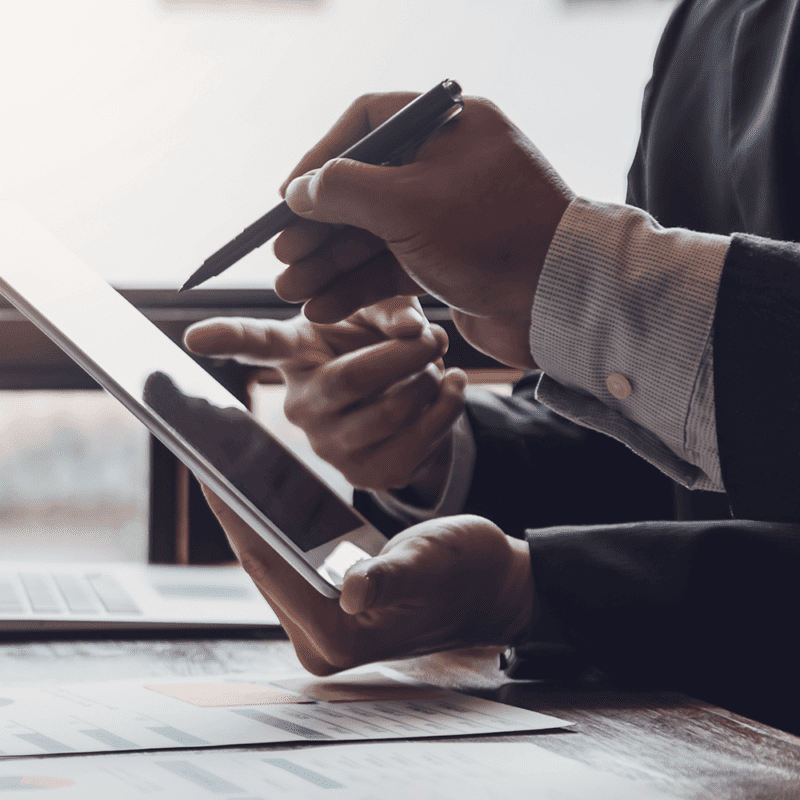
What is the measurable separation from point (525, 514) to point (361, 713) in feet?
1.27

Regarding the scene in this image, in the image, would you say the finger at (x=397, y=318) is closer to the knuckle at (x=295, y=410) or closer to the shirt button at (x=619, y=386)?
the knuckle at (x=295, y=410)

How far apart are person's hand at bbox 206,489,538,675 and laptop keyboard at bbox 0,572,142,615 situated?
0.29m

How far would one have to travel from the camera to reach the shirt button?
450 mm

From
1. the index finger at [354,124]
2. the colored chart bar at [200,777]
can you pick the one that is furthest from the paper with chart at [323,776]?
the index finger at [354,124]

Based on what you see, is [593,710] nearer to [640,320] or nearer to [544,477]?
[640,320]

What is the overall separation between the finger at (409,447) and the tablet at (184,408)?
147 mm

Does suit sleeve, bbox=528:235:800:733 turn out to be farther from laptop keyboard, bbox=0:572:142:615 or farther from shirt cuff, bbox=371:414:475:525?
laptop keyboard, bbox=0:572:142:615

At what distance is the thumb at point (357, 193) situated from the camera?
427 mm

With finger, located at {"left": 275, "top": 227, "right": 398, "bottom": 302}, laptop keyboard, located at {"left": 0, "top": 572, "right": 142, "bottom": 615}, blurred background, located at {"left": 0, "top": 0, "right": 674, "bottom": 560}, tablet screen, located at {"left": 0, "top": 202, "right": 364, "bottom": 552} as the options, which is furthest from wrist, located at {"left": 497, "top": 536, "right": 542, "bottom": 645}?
blurred background, located at {"left": 0, "top": 0, "right": 674, "bottom": 560}

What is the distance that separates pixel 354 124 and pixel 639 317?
0.23 meters

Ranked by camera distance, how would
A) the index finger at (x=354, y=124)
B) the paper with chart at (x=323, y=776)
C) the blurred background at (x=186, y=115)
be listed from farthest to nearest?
the blurred background at (x=186, y=115)
the index finger at (x=354, y=124)
the paper with chart at (x=323, y=776)

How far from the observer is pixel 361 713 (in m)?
0.42

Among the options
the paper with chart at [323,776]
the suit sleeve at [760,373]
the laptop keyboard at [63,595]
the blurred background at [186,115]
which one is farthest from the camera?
the blurred background at [186,115]

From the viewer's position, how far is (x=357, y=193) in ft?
1.42
